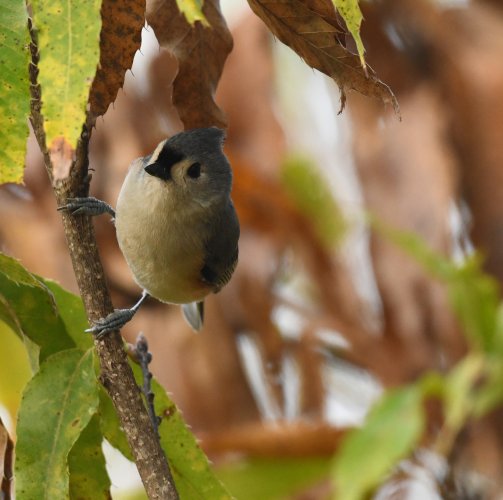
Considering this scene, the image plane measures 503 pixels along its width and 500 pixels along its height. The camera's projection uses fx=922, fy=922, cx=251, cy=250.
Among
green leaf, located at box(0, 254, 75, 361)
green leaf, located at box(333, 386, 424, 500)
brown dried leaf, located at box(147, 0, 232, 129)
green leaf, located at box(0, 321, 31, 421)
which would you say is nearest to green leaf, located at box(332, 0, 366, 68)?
brown dried leaf, located at box(147, 0, 232, 129)

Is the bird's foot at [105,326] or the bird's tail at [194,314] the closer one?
the bird's foot at [105,326]

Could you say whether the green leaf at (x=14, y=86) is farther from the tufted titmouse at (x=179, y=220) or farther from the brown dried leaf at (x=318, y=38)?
the tufted titmouse at (x=179, y=220)

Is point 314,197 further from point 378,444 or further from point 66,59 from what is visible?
point 66,59

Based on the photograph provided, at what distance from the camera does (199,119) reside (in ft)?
2.41

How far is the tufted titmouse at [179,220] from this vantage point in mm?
941

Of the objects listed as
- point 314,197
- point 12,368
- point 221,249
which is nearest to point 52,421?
point 12,368

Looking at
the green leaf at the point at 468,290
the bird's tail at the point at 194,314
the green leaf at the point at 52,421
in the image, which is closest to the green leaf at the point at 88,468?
the green leaf at the point at 52,421

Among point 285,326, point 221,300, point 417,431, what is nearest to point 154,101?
point 221,300

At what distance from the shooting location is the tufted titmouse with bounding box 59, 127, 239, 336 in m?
0.94

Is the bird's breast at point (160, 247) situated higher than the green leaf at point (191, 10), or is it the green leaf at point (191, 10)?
the bird's breast at point (160, 247)

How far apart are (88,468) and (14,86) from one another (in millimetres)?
312

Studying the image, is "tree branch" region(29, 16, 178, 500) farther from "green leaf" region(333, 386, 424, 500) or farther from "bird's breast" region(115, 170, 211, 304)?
"green leaf" region(333, 386, 424, 500)

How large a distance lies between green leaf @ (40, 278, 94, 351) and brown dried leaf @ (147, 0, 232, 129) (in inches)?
6.9

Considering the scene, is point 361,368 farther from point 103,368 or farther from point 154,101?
point 103,368
